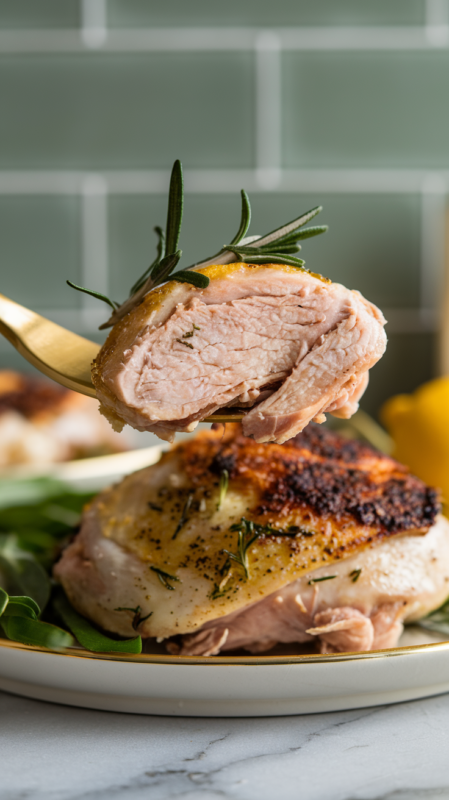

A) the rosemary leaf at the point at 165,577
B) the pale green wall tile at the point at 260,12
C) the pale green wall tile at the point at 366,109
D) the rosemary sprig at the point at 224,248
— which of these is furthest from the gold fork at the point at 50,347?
the pale green wall tile at the point at 260,12

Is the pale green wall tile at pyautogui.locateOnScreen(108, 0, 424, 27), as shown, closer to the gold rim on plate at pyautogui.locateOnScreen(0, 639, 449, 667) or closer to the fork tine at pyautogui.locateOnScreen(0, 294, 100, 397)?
the fork tine at pyautogui.locateOnScreen(0, 294, 100, 397)

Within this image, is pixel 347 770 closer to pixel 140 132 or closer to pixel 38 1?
pixel 140 132

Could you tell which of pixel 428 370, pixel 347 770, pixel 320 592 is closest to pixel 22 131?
pixel 428 370

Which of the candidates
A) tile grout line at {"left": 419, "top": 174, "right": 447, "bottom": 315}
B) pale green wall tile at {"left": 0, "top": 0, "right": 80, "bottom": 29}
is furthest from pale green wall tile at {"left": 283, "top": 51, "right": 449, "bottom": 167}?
pale green wall tile at {"left": 0, "top": 0, "right": 80, "bottom": 29}

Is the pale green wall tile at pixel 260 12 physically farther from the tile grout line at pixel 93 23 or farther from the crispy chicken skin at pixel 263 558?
the crispy chicken skin at pixel 263 558

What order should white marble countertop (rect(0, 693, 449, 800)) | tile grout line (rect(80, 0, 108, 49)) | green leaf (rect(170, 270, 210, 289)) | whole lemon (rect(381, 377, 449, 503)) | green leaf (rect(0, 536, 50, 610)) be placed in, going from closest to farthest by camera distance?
white marble countertop (rect(0, 693, 449, 800))
green leaf (rect(170, 270, 210, 289))
green leaf (rect(0, 536, 50, 610))
whole lemon (rect(381, 377, 449, 503))
tile grout line (rect(80, 0, 108, 49))

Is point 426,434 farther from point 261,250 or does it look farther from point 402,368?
point 402,368

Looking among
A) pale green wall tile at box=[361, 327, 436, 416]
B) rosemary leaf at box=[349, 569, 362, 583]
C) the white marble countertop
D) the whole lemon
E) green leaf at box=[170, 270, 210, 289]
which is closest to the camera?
the white marble countertop
